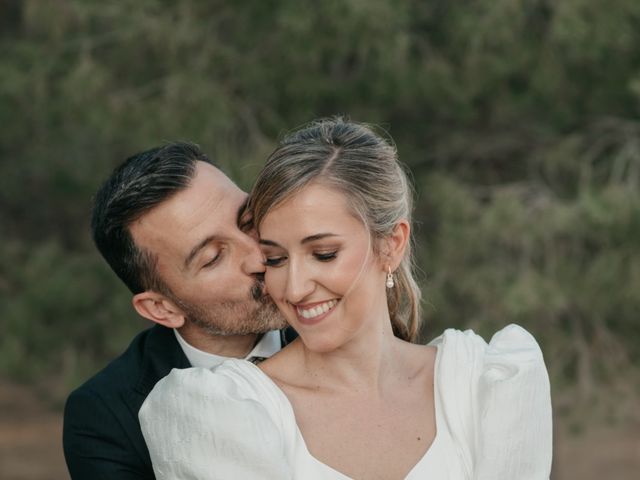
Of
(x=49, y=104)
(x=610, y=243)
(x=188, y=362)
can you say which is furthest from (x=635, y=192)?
(x=188, y=362)

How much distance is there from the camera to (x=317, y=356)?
295 centimetres

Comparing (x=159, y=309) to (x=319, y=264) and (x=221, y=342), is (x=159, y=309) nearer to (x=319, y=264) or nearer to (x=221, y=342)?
(x=221, y=342)

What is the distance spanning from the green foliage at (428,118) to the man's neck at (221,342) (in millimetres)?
3693

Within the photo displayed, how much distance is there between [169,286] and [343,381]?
0.65m

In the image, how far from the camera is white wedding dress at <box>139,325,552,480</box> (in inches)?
104

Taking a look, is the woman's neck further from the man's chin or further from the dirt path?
the dirt path

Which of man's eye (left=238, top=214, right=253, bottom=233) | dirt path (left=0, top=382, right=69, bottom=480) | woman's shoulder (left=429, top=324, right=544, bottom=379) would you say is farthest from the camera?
dirt path (left=0, top=382, right=69, bottom=480)

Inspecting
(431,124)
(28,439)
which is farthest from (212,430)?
(28,439)

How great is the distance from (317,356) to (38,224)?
30.5ft

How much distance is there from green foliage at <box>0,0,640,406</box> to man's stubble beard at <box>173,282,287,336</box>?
3.78 metres

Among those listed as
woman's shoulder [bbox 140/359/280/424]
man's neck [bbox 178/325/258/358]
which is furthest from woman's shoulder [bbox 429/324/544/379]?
man's neck [bbox 178/325/258/358]

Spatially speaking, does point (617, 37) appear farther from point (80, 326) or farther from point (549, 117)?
point (80, 326)

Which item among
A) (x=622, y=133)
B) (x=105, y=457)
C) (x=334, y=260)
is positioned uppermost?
(x=334, y=260)

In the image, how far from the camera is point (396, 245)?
2.97 metres
